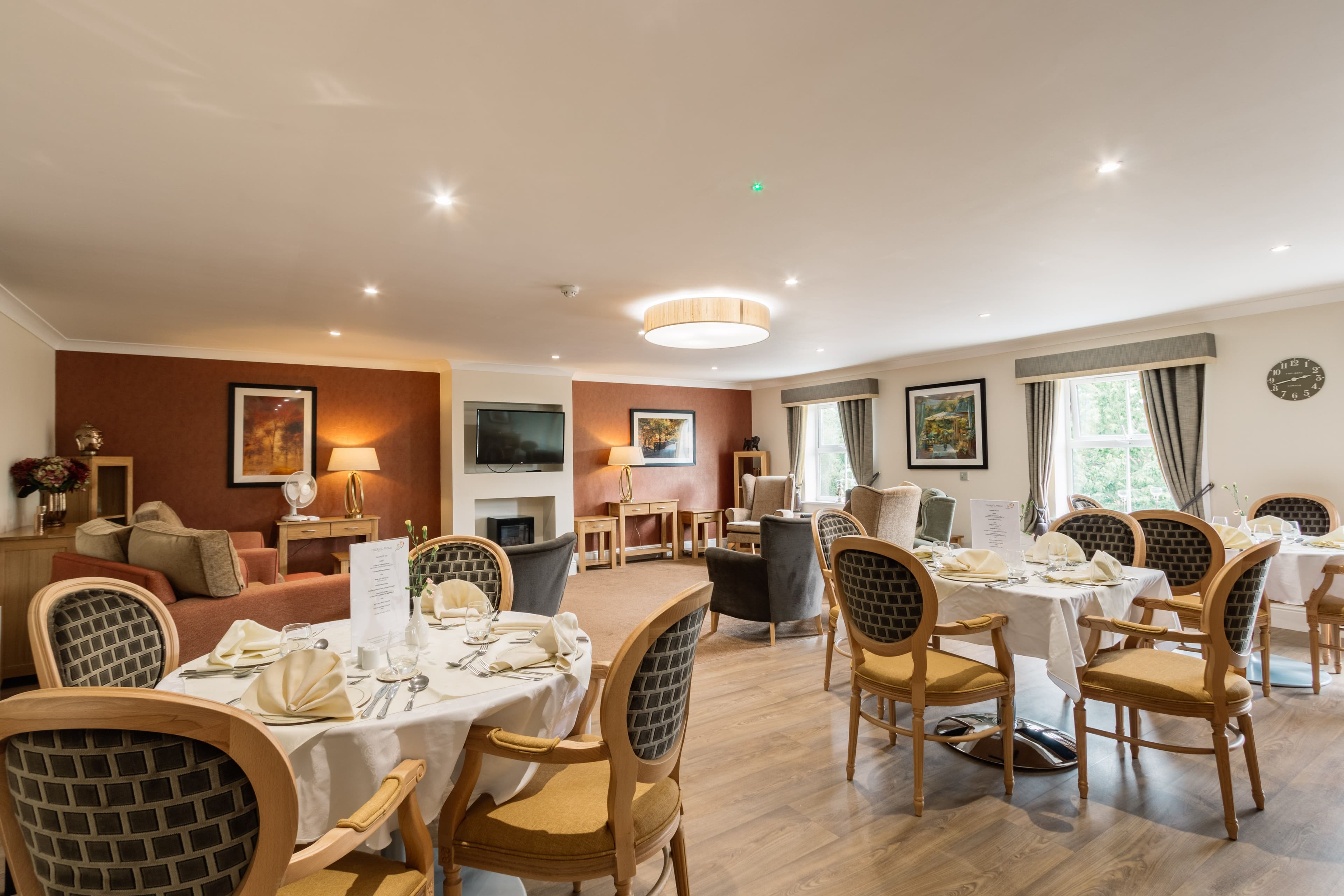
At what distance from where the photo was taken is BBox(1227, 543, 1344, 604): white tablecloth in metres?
3.57

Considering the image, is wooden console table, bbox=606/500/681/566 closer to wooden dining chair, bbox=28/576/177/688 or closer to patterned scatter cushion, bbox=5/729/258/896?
wooden dining chair, bbox=28/576/177/688

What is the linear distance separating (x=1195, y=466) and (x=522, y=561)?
5.51 metres

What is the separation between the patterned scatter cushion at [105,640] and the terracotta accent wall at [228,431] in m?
4.98

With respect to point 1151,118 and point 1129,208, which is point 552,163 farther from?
point 1129,208

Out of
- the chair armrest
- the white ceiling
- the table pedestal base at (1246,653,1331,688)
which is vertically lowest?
the table pedestal base at (1246,653,1331,688)

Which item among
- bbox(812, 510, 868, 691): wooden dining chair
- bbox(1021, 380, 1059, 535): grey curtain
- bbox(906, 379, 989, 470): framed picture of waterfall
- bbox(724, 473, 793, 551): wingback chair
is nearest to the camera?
bbox(812, 510, 868, 691): wooden dining chair

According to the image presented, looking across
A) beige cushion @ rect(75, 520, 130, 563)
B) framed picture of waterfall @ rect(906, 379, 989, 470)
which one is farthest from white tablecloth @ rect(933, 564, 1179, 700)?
framed picture of waterfall @ rect(906, 379, 989, 470)

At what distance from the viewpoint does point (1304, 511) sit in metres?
4.70

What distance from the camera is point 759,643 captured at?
4723 millimetres

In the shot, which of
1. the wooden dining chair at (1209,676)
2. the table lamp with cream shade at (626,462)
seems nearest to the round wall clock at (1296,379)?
the wooden dining chair at (1209,676)

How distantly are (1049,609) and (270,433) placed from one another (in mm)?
6891

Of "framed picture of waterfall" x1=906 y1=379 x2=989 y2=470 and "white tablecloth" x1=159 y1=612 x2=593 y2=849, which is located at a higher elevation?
"framed picture of waterfall" x1=906 y1=379 x2=989 y2=470

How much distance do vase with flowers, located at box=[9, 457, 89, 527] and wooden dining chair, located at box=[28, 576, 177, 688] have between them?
11.3 feet

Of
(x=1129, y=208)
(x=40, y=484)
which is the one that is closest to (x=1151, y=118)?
(x=1129, y=208)
